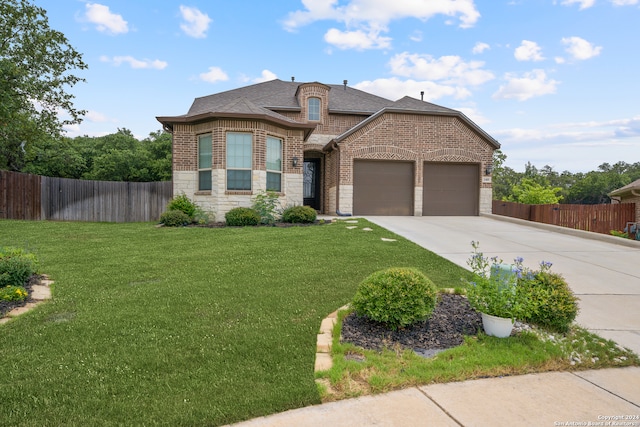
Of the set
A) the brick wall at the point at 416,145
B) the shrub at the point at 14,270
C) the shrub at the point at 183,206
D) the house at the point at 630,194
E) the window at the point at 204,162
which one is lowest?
the shrub at the point at 14,270

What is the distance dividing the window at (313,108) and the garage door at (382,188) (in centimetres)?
368

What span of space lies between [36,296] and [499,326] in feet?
17.7

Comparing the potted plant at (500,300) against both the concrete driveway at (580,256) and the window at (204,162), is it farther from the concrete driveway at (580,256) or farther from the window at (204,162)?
the window at (204,162)

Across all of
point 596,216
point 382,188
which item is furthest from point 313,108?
point 596,216

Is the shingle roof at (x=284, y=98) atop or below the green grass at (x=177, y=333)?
atop

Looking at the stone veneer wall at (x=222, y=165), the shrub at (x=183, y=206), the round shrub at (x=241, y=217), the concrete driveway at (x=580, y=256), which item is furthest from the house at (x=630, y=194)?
the shrub at (x=183, y=206)

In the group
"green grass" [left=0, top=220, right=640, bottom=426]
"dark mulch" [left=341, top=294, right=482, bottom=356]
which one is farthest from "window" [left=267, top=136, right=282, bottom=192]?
"dark mulch" [left=341, top=294, right=482, bottom=356]

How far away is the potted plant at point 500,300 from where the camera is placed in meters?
3.32

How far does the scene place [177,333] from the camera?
136 inches

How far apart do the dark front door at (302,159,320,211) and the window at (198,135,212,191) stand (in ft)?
22.4

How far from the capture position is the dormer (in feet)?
57.6

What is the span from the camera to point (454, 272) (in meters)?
5.96

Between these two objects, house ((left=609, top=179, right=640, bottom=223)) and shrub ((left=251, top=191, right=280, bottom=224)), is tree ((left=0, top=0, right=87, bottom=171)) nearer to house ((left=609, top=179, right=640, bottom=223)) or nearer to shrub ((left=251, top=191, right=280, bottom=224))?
shrub ((left=251, top=191, right=280, bottom=224))

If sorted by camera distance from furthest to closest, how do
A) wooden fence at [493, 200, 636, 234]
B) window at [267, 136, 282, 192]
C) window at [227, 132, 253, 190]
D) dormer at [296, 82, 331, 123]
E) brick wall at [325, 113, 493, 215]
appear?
dormer at [296, 82, 331, 123] < brick wall at [325, 113, 493, 215] < window at [267, 136, 282, 192] < wooden fence at [493, 200, 636, 234] < window at [227, 132, 253, 190]
